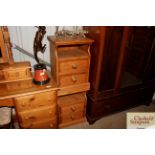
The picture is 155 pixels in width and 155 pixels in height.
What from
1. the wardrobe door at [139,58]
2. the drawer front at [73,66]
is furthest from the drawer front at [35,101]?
the wardrobe door at [139,58]

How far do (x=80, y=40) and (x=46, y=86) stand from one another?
630 mm

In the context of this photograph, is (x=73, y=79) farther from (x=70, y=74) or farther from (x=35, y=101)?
(x=35, y=101)

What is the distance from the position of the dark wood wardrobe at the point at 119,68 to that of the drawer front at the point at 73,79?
0.41 ft

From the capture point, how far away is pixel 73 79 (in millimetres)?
1708

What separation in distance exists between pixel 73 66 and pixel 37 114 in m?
0.68

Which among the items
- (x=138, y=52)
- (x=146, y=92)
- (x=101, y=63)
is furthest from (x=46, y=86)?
(x=146, y=92)

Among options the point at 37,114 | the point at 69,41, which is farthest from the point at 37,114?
the point at 69,41

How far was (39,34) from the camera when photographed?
1.58 metres

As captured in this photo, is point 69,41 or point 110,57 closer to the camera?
point 69,41

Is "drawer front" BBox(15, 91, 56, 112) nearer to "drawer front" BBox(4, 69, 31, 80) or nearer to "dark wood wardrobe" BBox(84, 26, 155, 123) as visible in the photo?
"drawer front" BBox(4, 69, 31, 80)

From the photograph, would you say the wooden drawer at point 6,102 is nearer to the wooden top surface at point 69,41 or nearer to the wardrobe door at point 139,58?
the wooden top surface at point 69,41

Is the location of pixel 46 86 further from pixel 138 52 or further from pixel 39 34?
pixel 138 52
